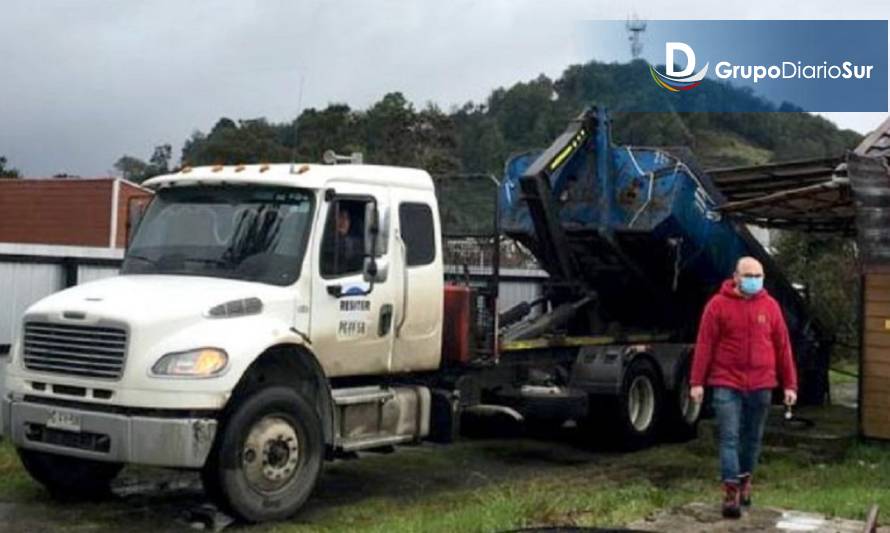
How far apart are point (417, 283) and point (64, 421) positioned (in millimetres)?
3108

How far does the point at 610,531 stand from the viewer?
7082 millimetres

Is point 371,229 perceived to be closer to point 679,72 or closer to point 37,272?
point 37,272

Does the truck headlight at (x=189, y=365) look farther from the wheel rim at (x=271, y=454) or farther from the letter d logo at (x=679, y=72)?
the letter d logo at (x=679, y=72)

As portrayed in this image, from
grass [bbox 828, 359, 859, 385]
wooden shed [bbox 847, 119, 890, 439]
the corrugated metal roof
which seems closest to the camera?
wooden shed [bbox 847, 119, 890, 439]

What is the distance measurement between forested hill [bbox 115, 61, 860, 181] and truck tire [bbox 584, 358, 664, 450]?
1643 centimetres

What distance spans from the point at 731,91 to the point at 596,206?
111 ft

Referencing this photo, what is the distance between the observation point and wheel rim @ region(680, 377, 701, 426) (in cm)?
1364

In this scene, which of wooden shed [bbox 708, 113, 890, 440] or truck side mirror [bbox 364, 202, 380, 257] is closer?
truck side mirror [bbox 364, 202, 380, 257]

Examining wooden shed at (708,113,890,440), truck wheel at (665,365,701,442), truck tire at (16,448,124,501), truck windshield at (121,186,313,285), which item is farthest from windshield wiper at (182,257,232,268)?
truck wheel at (665,365,701,442)

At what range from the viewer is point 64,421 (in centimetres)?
845

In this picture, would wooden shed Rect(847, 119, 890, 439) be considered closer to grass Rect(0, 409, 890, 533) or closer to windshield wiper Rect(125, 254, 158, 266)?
grass Rect(0, 409, 890, 533)

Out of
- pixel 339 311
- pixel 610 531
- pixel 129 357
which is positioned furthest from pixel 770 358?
pixel 129 357

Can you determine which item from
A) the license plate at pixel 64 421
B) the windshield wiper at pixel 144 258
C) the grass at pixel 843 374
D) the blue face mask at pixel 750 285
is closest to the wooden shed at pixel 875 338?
the blue face mask at pixel 750 285

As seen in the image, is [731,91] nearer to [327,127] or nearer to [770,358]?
[327,127]
